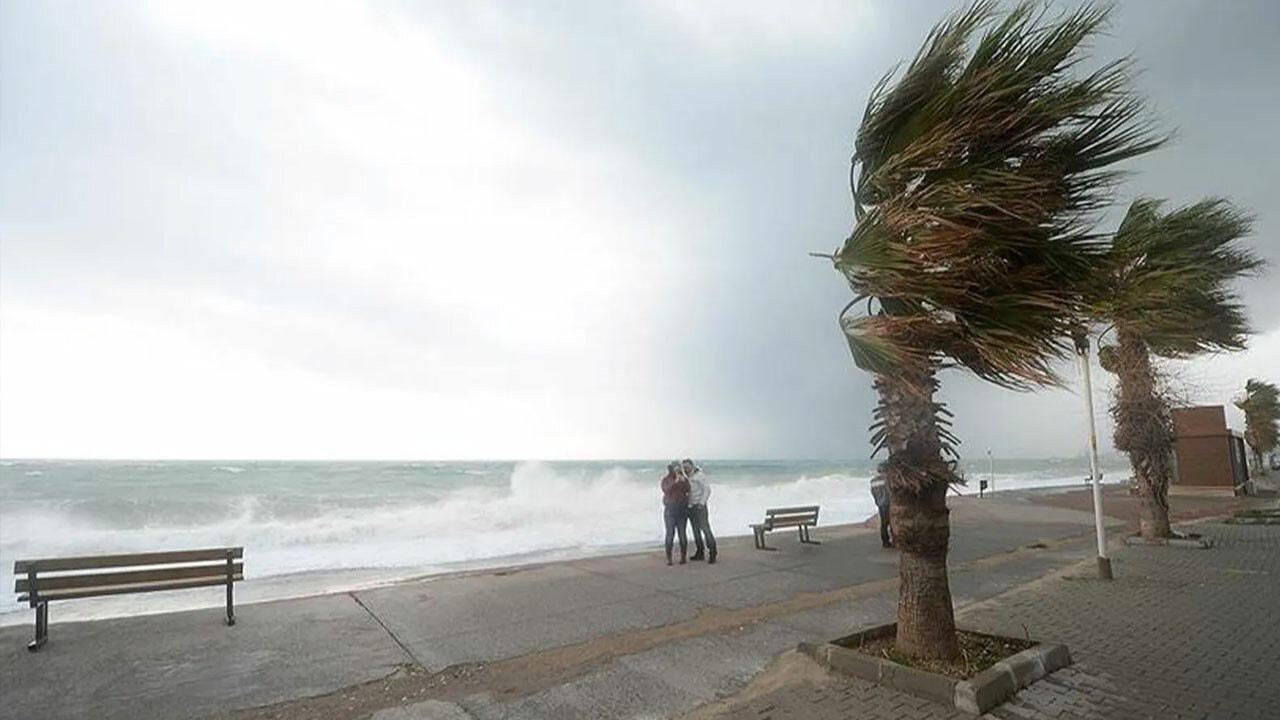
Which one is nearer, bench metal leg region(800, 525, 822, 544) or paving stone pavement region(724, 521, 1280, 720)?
paving stone pavement region(724, 521, 1280, 720)

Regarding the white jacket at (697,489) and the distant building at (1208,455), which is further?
the distant building at (1208,455)

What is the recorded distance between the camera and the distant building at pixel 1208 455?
25.1 metres

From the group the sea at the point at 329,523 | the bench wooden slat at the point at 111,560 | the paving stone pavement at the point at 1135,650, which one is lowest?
the sea at the point at 329,523

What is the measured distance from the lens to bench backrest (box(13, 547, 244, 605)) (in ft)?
20.6

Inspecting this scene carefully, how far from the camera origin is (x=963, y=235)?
417cm

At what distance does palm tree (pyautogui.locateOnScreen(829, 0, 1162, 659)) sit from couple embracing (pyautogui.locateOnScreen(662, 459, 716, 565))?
5848mm

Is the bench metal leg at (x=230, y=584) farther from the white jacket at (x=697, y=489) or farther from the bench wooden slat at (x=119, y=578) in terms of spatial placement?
the white jacket at (x=697, y=489)

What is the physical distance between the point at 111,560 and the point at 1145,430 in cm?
1614

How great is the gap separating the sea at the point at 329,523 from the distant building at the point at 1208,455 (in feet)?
43.1

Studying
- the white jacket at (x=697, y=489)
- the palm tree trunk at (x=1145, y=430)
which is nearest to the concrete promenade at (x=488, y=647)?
the white jacket at (x=697, y=489)

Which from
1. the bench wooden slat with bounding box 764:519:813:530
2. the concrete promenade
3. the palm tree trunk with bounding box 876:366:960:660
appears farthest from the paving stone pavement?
the bench wooden slat with bounding box 764:519:813:530

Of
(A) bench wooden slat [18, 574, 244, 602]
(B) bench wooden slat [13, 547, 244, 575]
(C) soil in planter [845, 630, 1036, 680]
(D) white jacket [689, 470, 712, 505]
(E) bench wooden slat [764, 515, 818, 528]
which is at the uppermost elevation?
(D) white jacket [689, 470, 712, 505]

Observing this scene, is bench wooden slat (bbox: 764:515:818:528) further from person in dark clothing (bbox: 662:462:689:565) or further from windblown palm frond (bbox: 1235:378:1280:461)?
windblown palm frond (bbox: 1235:378:1280:461)

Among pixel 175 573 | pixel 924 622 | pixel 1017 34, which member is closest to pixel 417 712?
pixel 924 622
